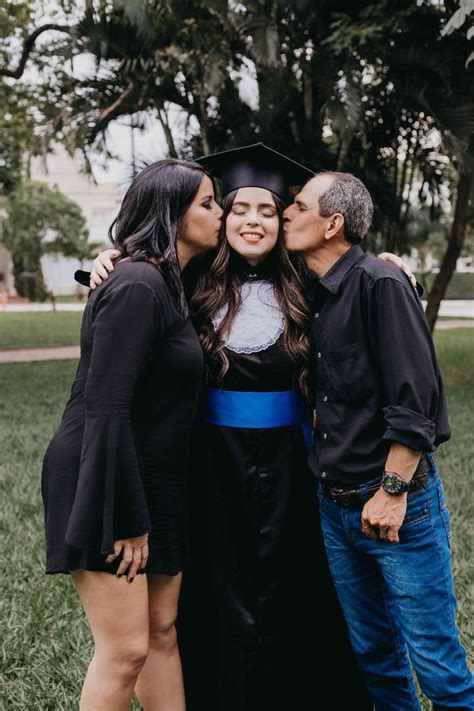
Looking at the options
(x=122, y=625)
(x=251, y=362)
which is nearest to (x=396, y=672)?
(x=122, y=625)

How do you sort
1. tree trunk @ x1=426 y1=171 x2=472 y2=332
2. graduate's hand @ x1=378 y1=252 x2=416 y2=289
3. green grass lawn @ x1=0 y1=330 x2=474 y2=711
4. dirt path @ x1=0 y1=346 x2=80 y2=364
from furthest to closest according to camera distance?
dirt path @ x1=0 y1=346 x2=80 y2=364, tree trunk @ x1=426 y1=171 x2=472 y2=332, green grass lawn @ x1=0 y1=330 x2=474 y2=711, graduate's hand @ x1=378 y1=252 x2=416 y2=289

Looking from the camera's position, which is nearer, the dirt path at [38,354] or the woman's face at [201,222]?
the woman's face at [201,222]

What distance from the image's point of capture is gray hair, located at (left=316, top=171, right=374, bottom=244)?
232 cm

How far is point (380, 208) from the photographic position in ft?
35.0

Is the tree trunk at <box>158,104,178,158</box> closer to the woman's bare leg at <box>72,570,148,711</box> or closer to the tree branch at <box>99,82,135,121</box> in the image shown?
the tree branch at <box>99,82,135,121</box>

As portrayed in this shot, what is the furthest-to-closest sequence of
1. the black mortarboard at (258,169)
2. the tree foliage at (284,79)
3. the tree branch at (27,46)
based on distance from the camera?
the tree branch at (27,46) → the tree foliage at (284,79) → the black mortarboard at (258,169)

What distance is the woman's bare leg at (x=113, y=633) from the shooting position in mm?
2146

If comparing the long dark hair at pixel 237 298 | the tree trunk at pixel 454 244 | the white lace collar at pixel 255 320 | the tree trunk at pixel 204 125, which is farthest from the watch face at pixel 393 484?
the tree trunk at pixel 454 244

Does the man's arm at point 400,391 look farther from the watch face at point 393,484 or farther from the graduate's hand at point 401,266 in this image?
the graduate's hand at point 401,266

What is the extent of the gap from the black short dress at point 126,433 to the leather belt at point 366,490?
47 cm

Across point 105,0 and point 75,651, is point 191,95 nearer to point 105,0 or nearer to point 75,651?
point 105,0

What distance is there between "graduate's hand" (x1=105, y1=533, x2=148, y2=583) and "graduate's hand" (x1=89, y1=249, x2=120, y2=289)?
747mm

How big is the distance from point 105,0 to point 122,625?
9173 mm

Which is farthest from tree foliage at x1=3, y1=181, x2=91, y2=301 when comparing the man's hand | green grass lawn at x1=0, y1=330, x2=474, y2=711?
the man's hand
